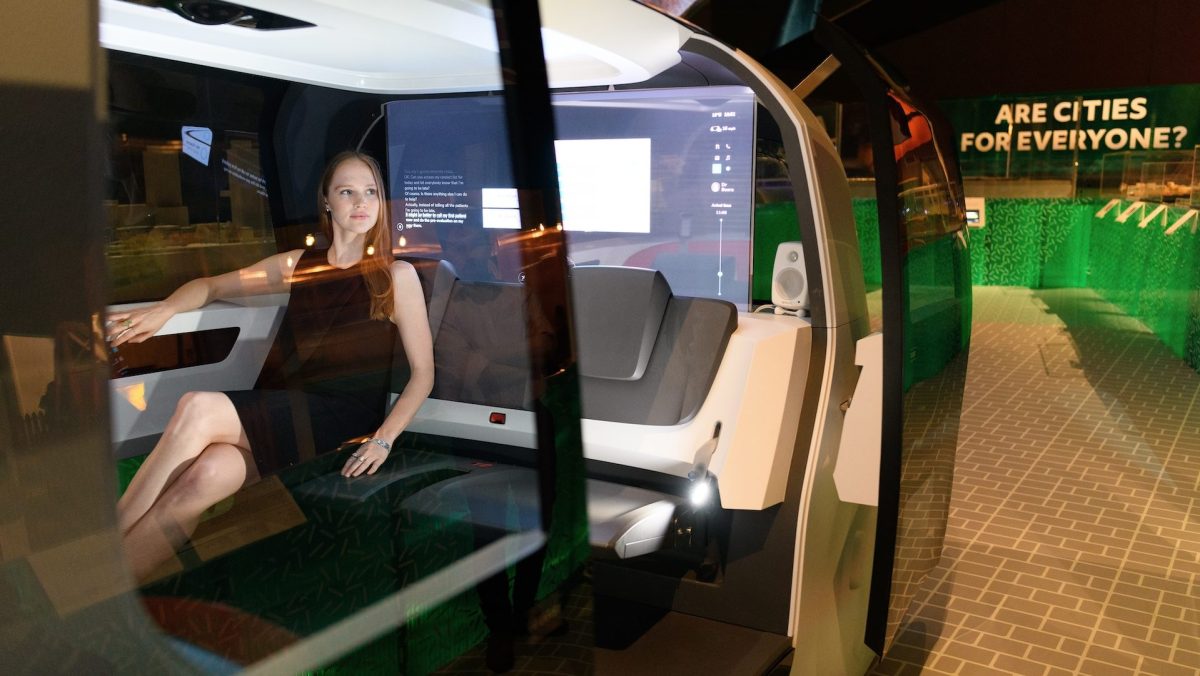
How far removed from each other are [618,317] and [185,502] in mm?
1929

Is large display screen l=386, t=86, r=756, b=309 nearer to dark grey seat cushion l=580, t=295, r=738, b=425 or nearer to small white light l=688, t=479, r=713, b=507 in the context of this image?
dark grey seat cushion l=580, t=295, r=738, b=425

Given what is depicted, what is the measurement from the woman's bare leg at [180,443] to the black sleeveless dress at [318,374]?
2cm

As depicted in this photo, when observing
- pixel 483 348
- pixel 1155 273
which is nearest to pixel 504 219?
pixel 483 348

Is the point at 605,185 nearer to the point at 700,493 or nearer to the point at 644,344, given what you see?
the point at 644,344

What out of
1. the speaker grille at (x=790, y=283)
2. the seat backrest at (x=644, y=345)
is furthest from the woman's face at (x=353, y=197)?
the speaker grille at (x=790, y=283)

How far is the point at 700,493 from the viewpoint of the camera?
2.48 meters

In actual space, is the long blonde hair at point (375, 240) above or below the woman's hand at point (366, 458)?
above

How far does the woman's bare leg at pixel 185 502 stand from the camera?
2.28 ft

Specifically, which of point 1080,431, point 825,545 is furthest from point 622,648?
point 1080,431

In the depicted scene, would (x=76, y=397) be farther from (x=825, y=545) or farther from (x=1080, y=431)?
(x=1080, y=431)

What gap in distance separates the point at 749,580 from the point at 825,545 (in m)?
0.22

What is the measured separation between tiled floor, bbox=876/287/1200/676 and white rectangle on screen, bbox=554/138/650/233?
164 centimetres

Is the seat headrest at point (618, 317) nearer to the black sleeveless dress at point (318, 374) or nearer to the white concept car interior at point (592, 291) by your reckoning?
the white concept car interior at point (592, 291)

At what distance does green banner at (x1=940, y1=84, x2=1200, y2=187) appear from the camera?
10.6 m
